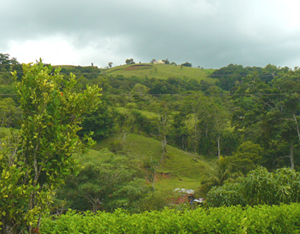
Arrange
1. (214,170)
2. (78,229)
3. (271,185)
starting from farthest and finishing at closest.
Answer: (214,170)
(271,185)
(78,229)

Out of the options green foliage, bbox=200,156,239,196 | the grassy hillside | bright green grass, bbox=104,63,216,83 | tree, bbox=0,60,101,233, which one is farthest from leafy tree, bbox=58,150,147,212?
bright green grass, bbox=104,63,216,83

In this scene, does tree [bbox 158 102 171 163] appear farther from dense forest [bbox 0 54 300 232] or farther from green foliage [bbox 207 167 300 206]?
→ green foliage [bbox 207 167 300 206]

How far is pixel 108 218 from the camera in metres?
3.87

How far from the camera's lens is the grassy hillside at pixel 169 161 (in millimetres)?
32219

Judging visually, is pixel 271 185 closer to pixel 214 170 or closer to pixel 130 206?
pixel 130 206

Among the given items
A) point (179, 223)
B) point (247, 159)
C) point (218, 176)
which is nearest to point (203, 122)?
point (247, 159)

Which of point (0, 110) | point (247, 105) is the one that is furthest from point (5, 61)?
point (247, 105)

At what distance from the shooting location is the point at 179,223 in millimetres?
3805

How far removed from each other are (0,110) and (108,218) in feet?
97.9

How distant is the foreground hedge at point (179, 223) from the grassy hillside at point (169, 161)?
83.4ft

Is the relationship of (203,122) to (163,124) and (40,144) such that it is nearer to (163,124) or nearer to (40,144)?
(163,124)

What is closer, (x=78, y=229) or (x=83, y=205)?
(x=78, y=229)

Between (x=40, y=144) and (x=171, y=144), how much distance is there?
41424mm

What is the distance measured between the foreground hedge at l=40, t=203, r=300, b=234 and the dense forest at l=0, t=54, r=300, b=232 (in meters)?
0.57
